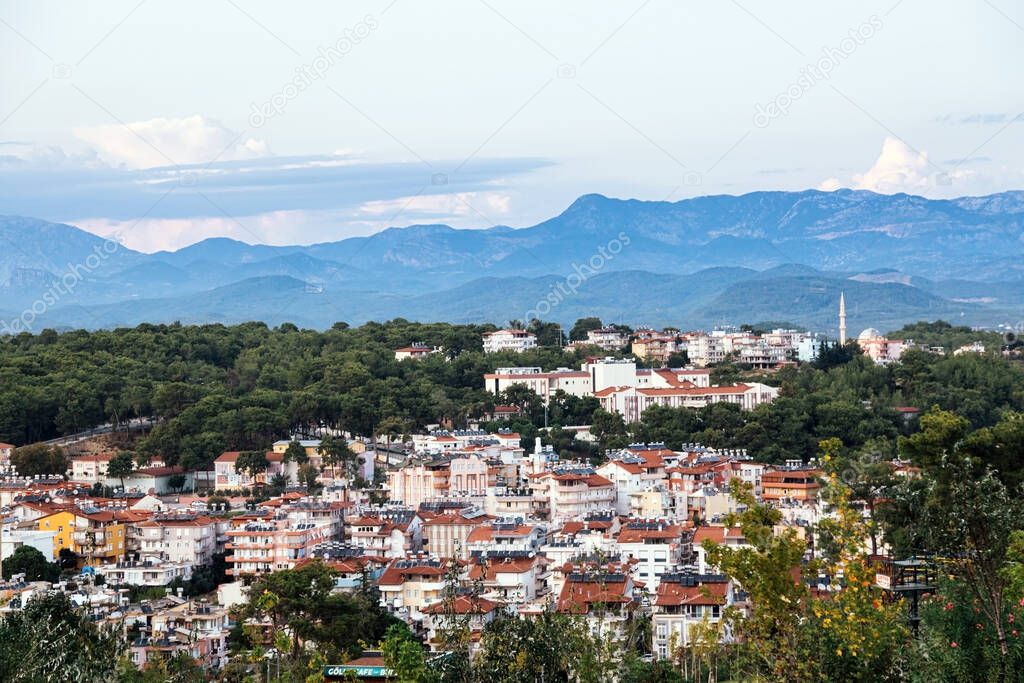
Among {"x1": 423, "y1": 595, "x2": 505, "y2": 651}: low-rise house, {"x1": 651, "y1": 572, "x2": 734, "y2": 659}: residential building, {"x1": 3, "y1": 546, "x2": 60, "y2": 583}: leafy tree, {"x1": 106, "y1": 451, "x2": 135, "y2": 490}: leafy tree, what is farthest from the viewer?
{"x1": 106, "y1": 451, "x2": 135, "y2": 490}: leafy tree

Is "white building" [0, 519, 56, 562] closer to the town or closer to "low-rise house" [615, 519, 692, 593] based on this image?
the town

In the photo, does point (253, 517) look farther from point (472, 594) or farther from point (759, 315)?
point (759, 315)

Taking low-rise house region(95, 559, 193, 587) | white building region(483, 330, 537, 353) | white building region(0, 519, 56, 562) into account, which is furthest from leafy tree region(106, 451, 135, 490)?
white building region(483, 330, 537, 353)

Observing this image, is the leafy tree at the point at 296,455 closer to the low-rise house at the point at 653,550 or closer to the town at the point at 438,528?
the town at the point at 438,528

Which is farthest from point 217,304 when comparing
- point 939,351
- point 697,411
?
point 697,411

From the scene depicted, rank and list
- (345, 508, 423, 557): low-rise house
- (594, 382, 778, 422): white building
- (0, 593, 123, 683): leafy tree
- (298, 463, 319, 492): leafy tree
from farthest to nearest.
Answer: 1. (594, 382, 778, 422): white building
2. (298, 463, 319, 492): leafy tree
3. (345, 508, 423, 557): low-rise house
4. (0, 593, 123, 683): leafy tree

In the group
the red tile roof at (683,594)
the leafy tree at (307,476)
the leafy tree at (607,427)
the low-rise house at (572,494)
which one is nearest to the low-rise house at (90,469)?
the leafy tree at (307,476)

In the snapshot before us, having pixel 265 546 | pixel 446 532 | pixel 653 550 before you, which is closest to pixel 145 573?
pixel 265 546

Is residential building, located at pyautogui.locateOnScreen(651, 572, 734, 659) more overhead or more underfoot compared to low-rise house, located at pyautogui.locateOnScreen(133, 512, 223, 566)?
more underfoot

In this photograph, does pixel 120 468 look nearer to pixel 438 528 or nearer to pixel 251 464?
pixel 251 464
